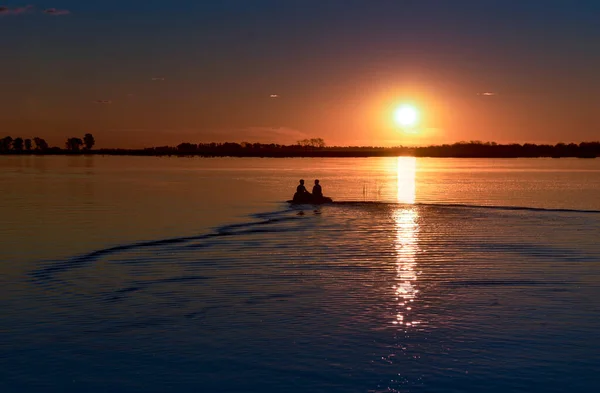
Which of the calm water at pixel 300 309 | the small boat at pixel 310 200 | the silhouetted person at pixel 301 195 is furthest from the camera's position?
the silhouetted person at pixel 301 195

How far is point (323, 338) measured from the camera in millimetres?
16812

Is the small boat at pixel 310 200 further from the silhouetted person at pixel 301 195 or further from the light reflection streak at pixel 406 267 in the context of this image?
the light reflection streak at pixel 406 267

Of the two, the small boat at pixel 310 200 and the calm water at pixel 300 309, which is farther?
the small boat at pixel 310 200

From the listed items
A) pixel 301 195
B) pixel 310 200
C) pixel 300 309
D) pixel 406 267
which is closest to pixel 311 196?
pixel 310 200

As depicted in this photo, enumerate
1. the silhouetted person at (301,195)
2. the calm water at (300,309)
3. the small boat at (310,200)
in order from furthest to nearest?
the silhouetted person at (301,195) → the small boat at (310,200) → the calm water at (300,309)

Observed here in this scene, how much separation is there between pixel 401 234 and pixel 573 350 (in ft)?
68.5

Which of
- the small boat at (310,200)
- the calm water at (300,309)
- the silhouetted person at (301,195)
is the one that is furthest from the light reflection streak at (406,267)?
the silhouetted person at (301,195)

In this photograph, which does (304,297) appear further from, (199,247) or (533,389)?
(199,247)

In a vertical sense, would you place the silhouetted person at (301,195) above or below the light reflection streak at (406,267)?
above

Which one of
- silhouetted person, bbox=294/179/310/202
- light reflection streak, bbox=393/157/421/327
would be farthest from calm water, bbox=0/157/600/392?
silhouetted person, bbox=294/179/310/202

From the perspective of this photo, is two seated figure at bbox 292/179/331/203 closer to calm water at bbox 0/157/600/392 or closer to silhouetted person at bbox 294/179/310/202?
silhouetted person at bbox 294/179/310/202

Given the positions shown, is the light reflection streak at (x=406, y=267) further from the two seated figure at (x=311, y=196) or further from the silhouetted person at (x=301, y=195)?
the silhouetted person at (x=301, y=195)

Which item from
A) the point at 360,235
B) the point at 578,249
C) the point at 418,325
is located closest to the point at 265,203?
the point at 360,235

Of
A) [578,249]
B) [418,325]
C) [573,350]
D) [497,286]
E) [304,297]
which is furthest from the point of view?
[578,249]
